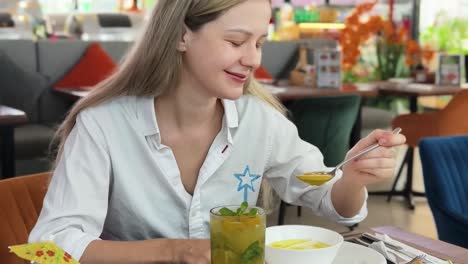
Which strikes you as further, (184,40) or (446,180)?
(446,180)

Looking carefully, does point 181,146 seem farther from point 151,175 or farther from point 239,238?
point 239,238

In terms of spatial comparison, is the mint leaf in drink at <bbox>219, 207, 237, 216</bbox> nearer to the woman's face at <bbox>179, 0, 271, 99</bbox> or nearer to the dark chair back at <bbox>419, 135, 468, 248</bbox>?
the woman's face at <bbox>179, 0, 271, 99</bbox>

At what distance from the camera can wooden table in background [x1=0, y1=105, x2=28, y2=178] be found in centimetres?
328

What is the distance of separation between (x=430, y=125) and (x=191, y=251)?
3486 millimetres

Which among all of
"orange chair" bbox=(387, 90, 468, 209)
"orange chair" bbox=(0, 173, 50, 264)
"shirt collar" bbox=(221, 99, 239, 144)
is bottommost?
"orange chair" bbox=(387, 90, 468, 209)

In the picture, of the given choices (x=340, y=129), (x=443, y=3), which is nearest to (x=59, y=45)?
(x=340, y=129)

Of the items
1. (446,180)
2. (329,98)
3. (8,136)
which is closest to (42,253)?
(446,180)

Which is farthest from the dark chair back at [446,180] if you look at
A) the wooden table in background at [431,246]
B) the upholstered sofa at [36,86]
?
the upholstered sofa at [36,86]

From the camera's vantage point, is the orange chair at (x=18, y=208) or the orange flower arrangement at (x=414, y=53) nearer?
the orange chair at (x=18, y=208)

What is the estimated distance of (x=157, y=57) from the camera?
1436 mm

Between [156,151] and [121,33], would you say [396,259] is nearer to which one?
[156,151]

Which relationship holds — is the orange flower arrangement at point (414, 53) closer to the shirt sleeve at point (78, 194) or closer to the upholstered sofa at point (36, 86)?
the upholstered sofa at point (36, 86)

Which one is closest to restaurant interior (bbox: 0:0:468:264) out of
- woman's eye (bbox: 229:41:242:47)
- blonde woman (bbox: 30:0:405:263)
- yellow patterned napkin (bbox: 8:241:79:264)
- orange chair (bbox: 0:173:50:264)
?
orange chair (bbox: 0:173:50:264)

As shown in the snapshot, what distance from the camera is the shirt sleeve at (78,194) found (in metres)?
1.27
